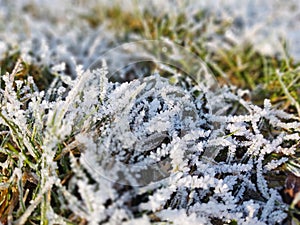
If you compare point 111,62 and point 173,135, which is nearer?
point 173,135

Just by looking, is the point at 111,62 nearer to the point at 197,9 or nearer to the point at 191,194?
the point at 197,9

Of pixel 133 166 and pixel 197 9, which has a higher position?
pixel 197 9

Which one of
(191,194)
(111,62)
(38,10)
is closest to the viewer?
(191,194)

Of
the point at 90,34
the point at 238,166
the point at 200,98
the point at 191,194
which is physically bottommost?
the point at 191,194

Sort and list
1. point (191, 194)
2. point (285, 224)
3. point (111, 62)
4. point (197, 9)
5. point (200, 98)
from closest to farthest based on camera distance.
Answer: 1. point (191, 194)
2. point (285, 224)
3. point (200, 98)
4. point (111, 62)
5. point (197, 9)

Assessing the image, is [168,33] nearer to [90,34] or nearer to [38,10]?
[90,34]

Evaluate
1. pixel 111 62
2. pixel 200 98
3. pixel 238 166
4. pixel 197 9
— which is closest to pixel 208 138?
pixel 238 166
